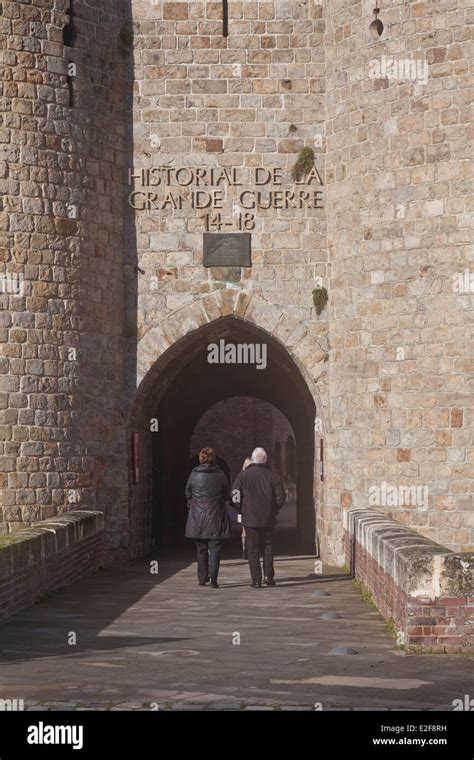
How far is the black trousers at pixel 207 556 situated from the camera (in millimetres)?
12828

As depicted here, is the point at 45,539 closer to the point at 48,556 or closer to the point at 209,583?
the point at 48,556


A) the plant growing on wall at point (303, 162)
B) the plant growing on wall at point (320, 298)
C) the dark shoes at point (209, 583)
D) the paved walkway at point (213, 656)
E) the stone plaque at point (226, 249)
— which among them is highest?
the plant growing on wall at point (303, 162)

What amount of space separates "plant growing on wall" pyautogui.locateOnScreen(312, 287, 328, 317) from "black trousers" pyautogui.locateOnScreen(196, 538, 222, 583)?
3.85 meters

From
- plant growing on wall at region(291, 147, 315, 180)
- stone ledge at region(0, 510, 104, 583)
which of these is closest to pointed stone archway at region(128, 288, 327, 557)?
plant growing on wall at region(291, 147, 315, 180)

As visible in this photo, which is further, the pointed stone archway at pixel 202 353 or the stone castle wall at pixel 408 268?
the pointed stone archway at pixel 202 353

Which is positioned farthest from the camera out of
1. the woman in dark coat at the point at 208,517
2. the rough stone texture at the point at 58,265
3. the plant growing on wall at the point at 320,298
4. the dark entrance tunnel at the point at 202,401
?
Result: the dark entrance tunnel at the point at 202,401

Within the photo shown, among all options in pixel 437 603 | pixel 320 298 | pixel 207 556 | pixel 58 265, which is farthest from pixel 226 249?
pixel 437 603

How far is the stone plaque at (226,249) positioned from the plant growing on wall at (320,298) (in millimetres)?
869

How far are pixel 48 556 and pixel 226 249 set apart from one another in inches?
208

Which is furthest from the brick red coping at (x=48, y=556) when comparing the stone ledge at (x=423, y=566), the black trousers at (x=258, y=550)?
the stone ledge at (x=423, y=566)

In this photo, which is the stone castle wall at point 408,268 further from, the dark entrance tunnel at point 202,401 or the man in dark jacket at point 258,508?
the man in dark jacket at point 258,508

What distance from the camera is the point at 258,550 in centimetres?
1296

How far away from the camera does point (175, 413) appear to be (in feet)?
67.6
